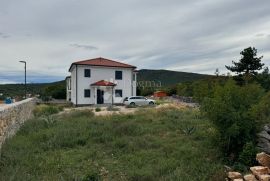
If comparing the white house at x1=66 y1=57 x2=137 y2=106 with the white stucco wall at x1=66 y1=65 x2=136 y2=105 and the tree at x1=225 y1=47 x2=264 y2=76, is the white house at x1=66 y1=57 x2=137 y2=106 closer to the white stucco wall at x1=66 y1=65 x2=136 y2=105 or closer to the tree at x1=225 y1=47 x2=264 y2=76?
the white stucco wall at x1=66 y1=65 x2=136 y2=105

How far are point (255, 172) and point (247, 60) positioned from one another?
32.1 meters

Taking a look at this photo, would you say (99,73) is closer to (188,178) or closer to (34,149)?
(34,149)

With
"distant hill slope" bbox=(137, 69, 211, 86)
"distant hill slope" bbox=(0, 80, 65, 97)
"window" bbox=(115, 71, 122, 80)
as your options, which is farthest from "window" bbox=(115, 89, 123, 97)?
"distant hill slope" bbox=(137, 69, 211, 86)

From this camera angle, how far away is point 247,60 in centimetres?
3784

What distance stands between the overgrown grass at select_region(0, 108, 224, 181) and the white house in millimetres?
26263

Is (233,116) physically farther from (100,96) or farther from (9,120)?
(100,96)

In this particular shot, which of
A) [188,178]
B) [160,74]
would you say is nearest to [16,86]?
[160,74]

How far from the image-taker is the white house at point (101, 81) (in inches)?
1651

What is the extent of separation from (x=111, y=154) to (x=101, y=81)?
105 ft

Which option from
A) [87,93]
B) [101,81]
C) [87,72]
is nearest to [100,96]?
[87,93]

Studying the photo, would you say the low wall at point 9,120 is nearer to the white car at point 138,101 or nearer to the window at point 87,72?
the white car at point 138,101

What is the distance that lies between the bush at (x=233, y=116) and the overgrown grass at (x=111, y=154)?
64 centimetres

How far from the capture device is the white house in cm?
4194

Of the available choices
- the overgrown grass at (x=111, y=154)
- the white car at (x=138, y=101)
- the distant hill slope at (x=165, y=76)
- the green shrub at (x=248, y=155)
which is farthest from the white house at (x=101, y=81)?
the distant hill slope at (x=165, y=76)
